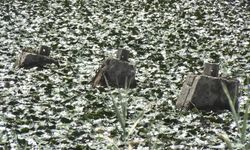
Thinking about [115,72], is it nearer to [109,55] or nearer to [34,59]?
[34,59]

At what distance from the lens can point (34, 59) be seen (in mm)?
13516

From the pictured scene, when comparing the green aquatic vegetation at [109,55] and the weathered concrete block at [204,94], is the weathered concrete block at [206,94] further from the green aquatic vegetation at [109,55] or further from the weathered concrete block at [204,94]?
the green aquatic vegetation at [109,55]

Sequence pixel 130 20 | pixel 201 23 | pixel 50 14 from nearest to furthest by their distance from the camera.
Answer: pixel 201 23 < pixel 130 20 < pixel 50 14

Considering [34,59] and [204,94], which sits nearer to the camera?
[204,94]

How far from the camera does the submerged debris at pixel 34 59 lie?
13.4m

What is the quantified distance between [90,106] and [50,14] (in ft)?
40.8

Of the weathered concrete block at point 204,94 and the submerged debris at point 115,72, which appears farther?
the submerged debris at point 115,72

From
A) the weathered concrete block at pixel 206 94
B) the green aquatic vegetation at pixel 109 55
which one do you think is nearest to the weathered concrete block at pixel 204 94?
the weathered concrete block at pixel 206 94

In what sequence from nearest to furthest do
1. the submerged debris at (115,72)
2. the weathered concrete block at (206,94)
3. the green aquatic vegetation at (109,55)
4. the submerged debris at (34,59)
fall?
the green aquatic vegetation at (109,55), the weathered concrete block at (206,94), the submerged debris at (115,72), the submerged debris at (34,59)

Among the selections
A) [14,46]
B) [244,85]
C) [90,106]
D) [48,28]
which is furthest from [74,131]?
[48,28]

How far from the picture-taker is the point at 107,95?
1091cm

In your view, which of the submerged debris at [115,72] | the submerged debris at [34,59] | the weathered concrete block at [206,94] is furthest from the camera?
the submerged debris at [34,59]

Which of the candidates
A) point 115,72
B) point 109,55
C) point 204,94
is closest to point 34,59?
point 109,55

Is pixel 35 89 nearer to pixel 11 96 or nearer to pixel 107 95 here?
pixel 11 96
